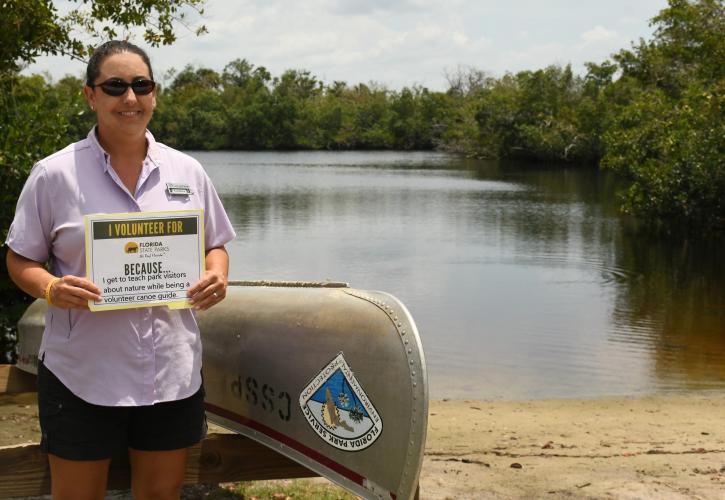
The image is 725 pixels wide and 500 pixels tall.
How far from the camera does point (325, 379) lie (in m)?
3.56

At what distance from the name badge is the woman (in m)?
0.02

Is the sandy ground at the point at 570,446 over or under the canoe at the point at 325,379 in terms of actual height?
under

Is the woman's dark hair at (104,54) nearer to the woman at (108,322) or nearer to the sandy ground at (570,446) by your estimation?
the woman at (108,322)

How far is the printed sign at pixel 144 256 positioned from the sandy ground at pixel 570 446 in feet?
7.43

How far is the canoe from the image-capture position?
3395 millimetres

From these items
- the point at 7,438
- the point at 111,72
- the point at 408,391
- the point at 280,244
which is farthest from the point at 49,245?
the point at 280,244

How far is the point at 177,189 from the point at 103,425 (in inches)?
28.2

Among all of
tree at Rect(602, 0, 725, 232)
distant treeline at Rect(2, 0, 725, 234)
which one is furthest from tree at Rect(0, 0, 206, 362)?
tree at Rect(602, 0, 725, 232)

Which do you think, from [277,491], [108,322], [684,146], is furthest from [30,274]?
[684,146]

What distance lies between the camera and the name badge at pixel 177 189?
9.21 ft

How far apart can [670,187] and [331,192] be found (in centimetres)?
1886

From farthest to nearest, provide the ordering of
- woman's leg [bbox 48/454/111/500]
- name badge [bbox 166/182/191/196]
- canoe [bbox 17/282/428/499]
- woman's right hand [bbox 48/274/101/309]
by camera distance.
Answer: canoe [bbox 17/282/428/499], name badge [bbox 166/182/191/196], woman's leg [bbox 48/454/111/500], woman's right hand [bbox 48/274/101/309]

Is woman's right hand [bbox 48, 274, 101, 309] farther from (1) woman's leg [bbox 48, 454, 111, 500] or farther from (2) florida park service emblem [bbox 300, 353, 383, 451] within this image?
(2) florida park service emblem [bbox 300, 353, 383, 451]

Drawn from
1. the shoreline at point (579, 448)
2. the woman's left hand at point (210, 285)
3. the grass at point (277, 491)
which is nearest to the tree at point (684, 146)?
the shoreline at point (579, 448)
